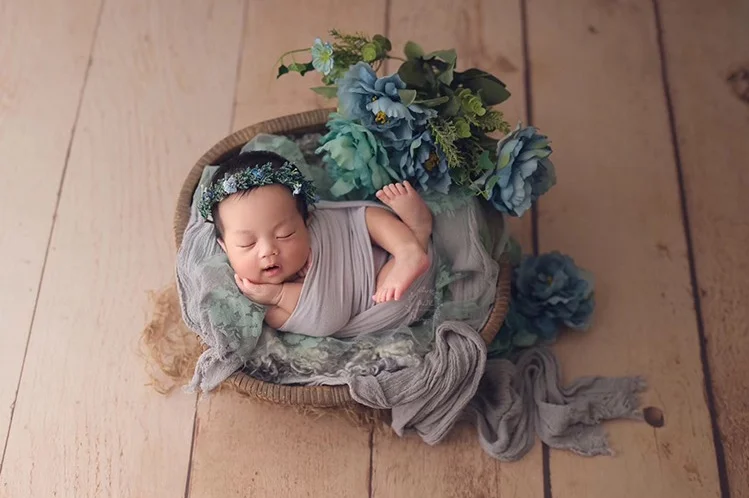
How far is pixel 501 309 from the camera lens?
4.03 feet

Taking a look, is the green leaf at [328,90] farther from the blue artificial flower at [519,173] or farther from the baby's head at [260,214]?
the blue artificial flower at [519,173]

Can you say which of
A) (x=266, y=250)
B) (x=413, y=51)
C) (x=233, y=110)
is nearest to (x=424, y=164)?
(x=413, y=51)

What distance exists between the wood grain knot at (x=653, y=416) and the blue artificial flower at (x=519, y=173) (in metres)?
0.40

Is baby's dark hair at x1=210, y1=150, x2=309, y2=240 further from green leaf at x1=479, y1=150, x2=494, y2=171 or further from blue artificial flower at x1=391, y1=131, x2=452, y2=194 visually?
green leaf at x1=479, y1=150, x2=494, y2=171

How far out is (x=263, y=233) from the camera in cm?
117

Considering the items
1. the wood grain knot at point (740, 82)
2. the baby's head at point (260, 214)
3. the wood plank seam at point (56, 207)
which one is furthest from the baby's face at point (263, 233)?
the wood grain knot at point (740, 82)

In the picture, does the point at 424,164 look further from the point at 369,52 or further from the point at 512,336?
the point at 512,336

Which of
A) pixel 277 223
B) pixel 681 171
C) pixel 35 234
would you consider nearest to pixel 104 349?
pixel 35 234

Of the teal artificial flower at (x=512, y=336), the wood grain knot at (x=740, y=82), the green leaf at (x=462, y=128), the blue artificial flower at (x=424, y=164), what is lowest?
the teal artificial flower at (x=512, y=336)

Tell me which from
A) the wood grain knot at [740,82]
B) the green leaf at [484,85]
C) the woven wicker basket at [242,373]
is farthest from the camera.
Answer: the wood grain knot at [740,82]

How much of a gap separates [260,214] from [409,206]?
0.23 meters

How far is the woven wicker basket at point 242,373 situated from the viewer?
45.1 inches

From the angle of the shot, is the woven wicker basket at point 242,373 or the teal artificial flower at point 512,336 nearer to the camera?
the woven wicker basket at point 242,373

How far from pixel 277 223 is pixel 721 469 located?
2.58 ft
